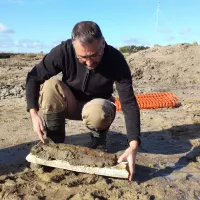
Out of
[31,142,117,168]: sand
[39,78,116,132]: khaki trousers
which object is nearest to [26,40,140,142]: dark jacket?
[39,78,116,132]: khaki trousers

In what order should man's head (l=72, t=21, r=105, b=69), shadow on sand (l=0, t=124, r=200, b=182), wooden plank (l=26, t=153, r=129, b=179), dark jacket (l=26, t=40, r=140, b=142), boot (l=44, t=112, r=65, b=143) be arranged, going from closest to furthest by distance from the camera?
man's head (l=72, t=21, r=105, b=69) → wooden plank (l=26, t=153, r=129, b=179) → dark jacket (l=26, t=40, r=140, b=142) → shadow on sand (l=0, t=124, r=200, b=182) → boot (l=44, t=112, r=65, b=143)

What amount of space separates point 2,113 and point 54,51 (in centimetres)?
268

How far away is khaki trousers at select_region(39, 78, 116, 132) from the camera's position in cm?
332

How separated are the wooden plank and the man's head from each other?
34.4 inches

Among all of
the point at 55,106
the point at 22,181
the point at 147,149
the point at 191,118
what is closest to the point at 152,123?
the point at 191,118

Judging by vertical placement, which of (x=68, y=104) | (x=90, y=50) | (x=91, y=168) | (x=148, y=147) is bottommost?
(x=148, y=147)

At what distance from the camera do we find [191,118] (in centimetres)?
525

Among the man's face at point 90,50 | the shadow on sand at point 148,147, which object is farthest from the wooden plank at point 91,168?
the man's face at point 90,50

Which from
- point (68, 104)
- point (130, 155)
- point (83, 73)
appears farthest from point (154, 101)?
point (130, 155)

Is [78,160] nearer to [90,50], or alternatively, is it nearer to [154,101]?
[90,50]

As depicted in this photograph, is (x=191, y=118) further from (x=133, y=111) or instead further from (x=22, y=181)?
(x=22, y=181)

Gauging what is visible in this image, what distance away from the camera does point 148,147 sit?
3.93 metres

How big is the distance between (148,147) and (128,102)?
1.08m

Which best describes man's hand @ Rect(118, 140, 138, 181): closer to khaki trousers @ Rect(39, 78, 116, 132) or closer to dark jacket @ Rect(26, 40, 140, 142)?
dark jacket @ Rect(26, 40, 140, 142)
